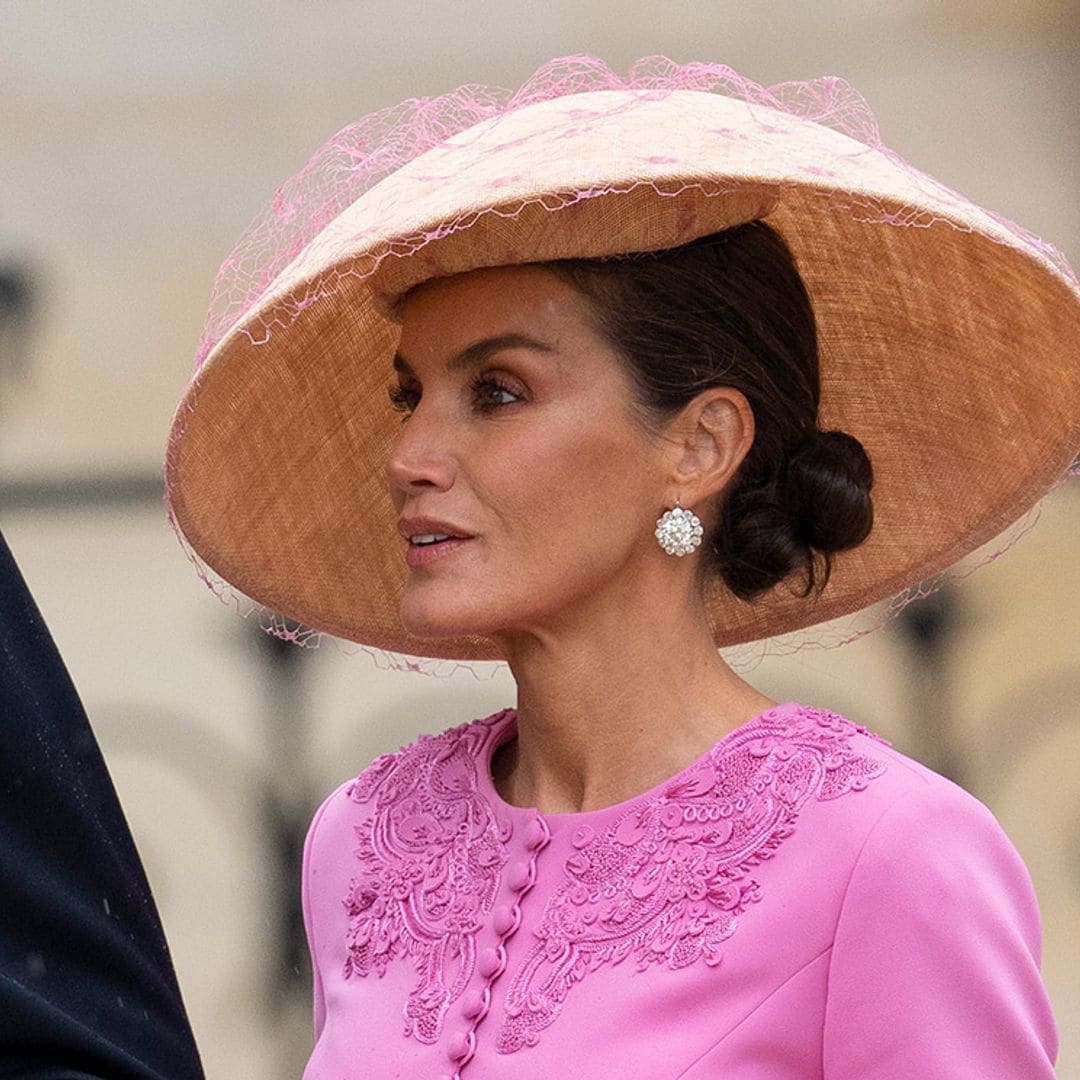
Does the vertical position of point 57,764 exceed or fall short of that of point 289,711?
it exceeds it

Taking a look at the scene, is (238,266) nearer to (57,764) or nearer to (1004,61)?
(57,764)

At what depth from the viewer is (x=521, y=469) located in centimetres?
242

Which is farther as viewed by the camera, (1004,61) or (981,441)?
(1004,61)

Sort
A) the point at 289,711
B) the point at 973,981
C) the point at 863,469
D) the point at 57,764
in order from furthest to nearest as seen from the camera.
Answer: the point at 289,711 < the point at 863,469 < the point at 973,981 < the point at 57,764

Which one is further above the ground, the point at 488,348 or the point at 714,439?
the point at 488,348

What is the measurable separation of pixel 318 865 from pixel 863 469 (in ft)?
2.80

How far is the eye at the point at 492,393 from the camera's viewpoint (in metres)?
2.46

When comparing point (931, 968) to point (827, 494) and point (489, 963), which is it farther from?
point (827, 494)

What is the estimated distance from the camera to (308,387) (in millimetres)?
2852

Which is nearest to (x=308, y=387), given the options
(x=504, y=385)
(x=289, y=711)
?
(x=504, y=385)

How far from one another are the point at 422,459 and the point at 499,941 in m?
0.55

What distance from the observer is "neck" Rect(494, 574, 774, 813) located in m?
2.49

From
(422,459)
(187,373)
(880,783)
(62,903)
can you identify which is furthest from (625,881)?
(187,373)

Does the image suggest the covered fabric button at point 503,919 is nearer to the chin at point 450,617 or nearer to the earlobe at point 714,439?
the chin at point 450,617
